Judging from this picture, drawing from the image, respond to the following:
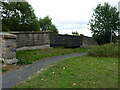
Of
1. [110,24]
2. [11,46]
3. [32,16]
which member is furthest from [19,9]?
[11,46]

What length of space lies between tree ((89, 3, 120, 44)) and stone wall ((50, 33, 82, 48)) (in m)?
4.23

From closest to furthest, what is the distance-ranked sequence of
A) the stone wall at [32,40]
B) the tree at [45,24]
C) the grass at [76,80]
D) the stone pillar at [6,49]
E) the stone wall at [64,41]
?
1. the grass at [76,80]
2. the stone pillar at [6,49]
3. the stone wall at [32,40]
4. the stone wall at [64,41]
5. the tree at [45,24]

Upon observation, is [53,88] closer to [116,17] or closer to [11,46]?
[11,46]

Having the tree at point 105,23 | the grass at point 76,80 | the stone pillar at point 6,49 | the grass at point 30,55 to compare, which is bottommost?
the grass at point 76,80

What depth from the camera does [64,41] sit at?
1819 cm

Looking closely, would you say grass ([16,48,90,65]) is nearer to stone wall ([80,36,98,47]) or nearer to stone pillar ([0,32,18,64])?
stone pillar ([0,32,18,64])

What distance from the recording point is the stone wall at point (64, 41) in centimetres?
1659

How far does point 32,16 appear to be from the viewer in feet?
107

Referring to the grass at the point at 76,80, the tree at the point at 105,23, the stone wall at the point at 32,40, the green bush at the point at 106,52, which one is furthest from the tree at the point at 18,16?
the grass at the point at 76,80

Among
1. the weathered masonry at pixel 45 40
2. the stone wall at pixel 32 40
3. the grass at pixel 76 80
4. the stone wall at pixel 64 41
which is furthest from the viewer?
the stone wall at pixel 64 41

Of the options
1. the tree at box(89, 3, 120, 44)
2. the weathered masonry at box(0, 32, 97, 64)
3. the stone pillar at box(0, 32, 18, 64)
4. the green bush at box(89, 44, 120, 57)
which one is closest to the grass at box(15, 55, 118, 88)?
the stone pillar at box(0, 32, 18, 64)

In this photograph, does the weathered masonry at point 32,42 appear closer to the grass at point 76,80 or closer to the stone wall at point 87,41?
the stone wall at point 87,41

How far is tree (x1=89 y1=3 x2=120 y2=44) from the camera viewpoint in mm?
22562

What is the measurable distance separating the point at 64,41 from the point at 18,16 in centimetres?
1521
